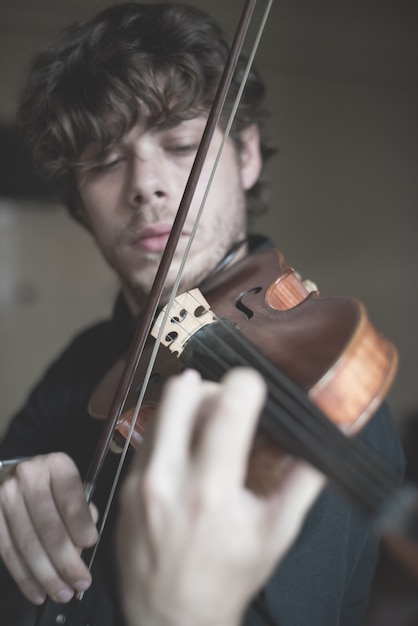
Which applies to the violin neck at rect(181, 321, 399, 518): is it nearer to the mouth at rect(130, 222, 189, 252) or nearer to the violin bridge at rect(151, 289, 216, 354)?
the violin bridge at rect(151, 289, 216, 354)

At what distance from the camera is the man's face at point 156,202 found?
0.92 m

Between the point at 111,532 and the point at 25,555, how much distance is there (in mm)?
202

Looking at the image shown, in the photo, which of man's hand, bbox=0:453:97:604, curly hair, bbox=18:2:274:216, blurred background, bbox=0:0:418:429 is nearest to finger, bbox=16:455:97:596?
man's hand, bbox=0:453:97:604

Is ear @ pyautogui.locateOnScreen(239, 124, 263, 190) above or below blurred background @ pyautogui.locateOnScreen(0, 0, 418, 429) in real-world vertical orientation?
above

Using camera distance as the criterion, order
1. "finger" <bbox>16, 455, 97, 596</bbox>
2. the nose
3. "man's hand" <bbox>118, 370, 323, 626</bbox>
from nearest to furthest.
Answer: "man's hand" <bbox>118, 370, 323, 626</bbox>
"finger" <bbox>16, 455, 97, 596</bbox>
the nose

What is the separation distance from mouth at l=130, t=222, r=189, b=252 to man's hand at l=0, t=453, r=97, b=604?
1.20 feet

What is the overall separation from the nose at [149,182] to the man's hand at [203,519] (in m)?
0.58

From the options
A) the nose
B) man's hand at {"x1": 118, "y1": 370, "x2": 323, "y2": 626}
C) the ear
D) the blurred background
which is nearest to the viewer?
man's hand at {"x1": 118, "y1": 370, "x2": 323, "y2": 626}

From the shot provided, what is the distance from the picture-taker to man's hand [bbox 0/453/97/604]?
0.63 metres

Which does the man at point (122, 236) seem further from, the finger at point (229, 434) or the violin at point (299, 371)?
the finger at point (229, 434)

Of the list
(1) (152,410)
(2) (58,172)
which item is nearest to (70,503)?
(1) (152,410)

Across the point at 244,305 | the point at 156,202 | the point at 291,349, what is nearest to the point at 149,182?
the point at 156,202

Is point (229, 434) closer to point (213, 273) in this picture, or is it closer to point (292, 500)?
point (292, 500)

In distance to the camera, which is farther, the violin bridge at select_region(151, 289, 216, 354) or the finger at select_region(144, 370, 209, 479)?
the violin bridge at select_region(151, 289, 216, 354)
